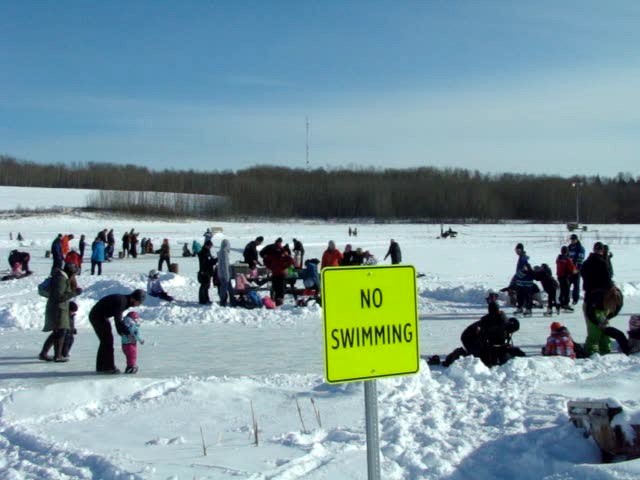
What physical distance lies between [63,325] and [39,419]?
3374 mm

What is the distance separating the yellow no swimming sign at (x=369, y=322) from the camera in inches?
124

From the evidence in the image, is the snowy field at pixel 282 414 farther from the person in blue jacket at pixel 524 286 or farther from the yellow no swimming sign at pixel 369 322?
the yellow no swimming sign at pixel 369 322

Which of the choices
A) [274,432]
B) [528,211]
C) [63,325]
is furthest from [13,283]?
[528,211]

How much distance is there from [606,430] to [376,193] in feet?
413

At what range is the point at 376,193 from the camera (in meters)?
131

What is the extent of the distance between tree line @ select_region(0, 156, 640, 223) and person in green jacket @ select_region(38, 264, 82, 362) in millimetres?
105343

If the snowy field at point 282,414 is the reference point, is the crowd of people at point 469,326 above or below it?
above

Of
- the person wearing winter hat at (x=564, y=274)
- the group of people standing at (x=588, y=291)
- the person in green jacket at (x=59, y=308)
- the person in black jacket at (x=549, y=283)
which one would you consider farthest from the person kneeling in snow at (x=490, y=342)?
the person wearing winter hat at (x=564, y=274)

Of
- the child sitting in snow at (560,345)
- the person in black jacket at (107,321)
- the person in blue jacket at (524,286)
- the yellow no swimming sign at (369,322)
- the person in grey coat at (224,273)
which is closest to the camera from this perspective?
the yellow no swimming sign at (369,322)

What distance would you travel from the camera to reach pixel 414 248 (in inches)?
1713

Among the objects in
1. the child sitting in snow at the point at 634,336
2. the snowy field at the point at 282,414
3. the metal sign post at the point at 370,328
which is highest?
the metal sign post at the point at 370,328

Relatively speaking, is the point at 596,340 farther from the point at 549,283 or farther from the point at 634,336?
the point at 549,283

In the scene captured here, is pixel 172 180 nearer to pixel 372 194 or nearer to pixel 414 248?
pixel 372 194

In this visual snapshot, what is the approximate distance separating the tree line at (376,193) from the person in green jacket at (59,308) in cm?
10534
